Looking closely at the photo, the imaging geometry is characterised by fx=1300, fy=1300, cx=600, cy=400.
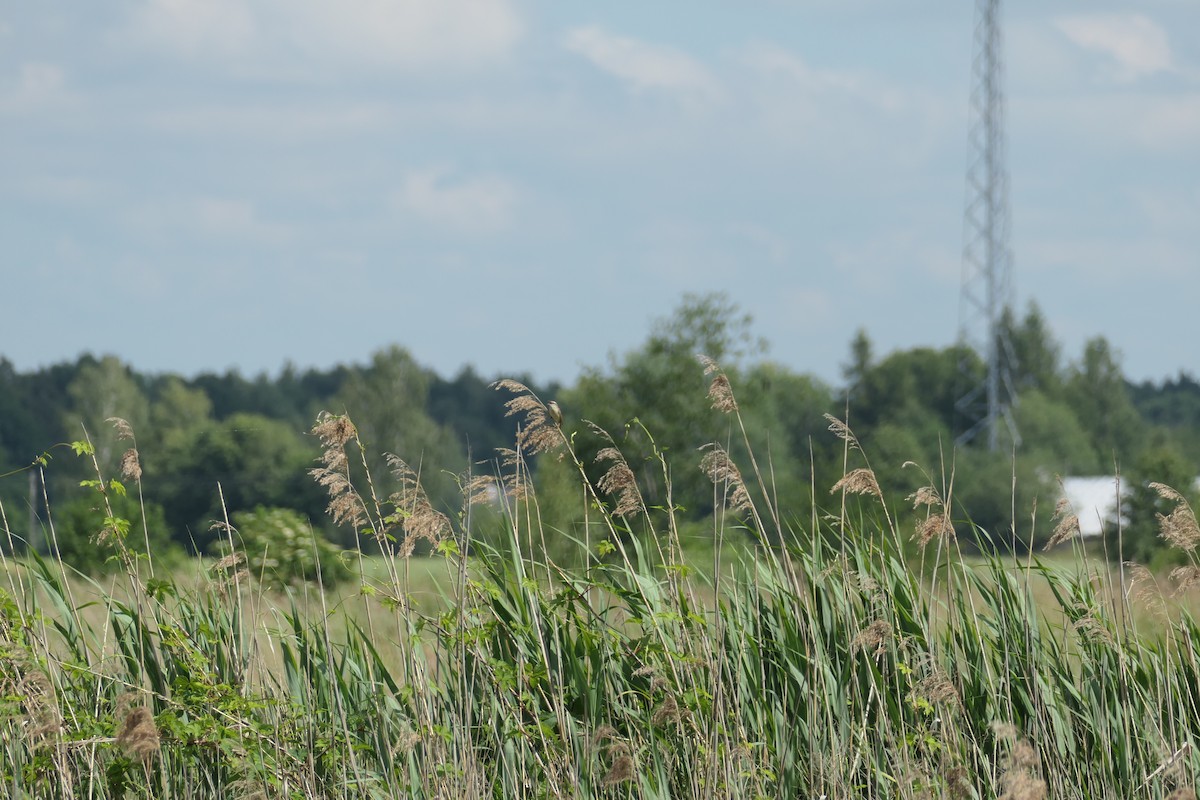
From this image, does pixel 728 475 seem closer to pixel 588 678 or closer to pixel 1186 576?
pixel 588 678

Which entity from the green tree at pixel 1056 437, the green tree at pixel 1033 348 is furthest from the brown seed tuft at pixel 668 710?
the green tree at pixel 1033 348

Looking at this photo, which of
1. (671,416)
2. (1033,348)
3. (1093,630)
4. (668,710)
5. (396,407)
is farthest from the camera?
(1033,348)

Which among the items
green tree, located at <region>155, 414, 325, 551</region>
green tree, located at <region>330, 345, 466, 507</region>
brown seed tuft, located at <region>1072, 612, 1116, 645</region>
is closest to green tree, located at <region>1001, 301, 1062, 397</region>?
green tree, located at <region>330, 345, 466, 507</region>

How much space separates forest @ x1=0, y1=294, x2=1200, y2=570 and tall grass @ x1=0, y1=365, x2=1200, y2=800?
1941 centimetres

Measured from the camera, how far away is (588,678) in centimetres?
496

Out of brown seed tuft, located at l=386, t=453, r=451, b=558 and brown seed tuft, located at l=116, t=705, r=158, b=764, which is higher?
brown seed tuft, located at l=386, t=453, r=451, b=558

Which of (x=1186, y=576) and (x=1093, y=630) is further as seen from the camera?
(x=1093, y=630)

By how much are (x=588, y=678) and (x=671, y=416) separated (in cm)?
A: 3290

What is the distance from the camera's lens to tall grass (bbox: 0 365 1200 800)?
4223mm

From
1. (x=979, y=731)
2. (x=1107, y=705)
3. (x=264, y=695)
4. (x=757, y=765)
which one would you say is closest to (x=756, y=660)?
(x=757, y=765)

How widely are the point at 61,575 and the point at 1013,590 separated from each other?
3700 millimetres

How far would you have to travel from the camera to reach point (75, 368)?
253 feet

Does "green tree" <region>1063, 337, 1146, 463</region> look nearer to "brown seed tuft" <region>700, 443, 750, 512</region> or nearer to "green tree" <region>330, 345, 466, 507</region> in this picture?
"green tree" <region>330, 345, 466, 507</region>

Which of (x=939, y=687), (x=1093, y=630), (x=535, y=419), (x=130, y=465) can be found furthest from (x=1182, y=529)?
(x=130, y=465)
